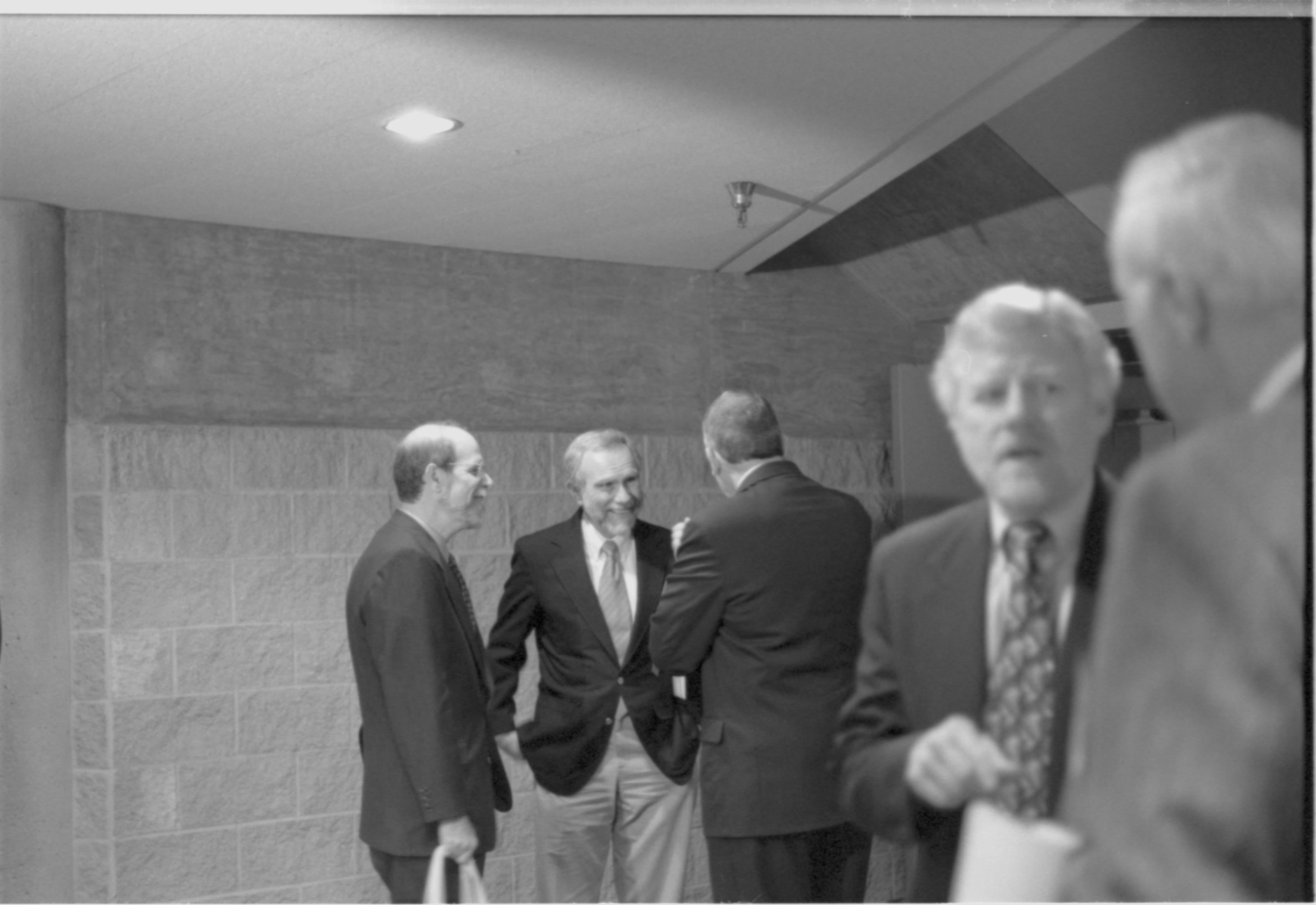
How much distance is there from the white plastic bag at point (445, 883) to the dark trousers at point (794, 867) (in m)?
0.42

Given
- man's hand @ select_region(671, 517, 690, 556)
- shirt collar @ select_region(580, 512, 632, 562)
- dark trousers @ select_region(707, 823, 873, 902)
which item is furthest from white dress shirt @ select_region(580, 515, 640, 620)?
dark trousers @ select_region(707, 823, 873, 902)

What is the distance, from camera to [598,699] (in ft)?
10.4

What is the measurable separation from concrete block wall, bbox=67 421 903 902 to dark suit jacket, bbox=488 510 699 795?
0.22 meters

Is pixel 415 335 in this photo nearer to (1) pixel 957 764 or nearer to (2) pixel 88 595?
(2) pixel 88 595

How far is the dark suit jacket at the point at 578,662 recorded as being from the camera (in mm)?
3074

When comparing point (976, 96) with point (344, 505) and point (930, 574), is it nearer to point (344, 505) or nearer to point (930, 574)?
point (930, 574)

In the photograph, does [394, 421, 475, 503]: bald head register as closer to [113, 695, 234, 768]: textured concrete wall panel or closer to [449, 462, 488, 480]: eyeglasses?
[449, 462, 488, 480]: eyeglasses

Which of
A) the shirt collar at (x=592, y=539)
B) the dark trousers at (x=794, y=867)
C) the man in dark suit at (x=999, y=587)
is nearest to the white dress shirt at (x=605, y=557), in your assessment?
the shirt collar at (x=592, y=539)

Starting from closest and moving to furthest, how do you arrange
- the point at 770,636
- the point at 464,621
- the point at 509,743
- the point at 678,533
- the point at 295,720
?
the point at 770,636
the point at 678,533
the point at 464,621
the point at 509,743
the point at 295,720

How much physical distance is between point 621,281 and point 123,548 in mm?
1256

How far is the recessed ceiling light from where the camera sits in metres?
2.96

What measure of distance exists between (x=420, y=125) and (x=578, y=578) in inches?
36.9

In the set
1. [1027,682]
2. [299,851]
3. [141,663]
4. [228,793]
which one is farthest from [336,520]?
[1027,682]

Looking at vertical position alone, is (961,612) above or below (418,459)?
below
